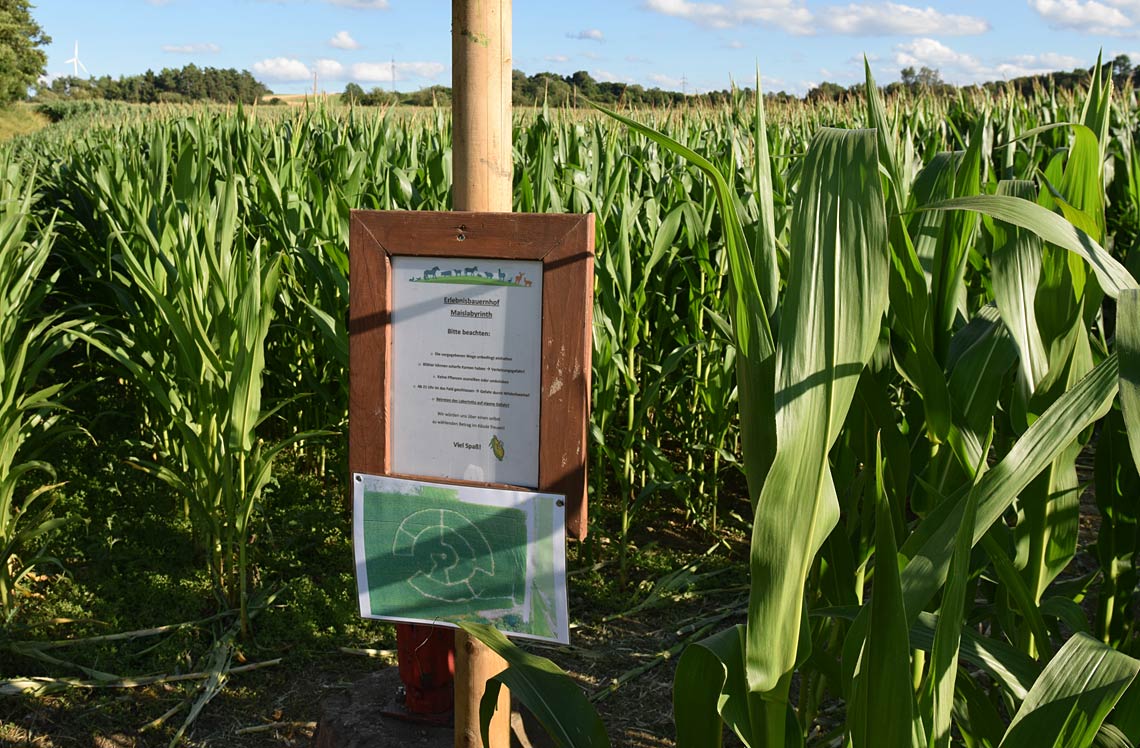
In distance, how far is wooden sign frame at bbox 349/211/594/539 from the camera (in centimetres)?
131

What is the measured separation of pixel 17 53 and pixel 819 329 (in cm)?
4609

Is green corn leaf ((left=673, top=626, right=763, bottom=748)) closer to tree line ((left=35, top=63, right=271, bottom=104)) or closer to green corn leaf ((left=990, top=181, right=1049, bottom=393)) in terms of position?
green corn leaf ((left=990, top=181, right=1049, bottom=393))

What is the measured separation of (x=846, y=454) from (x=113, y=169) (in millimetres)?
3964

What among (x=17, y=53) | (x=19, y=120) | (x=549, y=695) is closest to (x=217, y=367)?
(x=549, y=695)

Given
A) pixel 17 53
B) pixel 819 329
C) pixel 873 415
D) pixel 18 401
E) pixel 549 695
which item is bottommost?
pixel 549 695

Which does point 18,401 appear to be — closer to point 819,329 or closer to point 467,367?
point 467,367

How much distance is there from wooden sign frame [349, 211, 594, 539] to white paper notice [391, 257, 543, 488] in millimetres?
17

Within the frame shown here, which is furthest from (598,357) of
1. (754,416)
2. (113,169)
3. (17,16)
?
(17,16)

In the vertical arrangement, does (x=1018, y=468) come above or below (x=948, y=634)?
above

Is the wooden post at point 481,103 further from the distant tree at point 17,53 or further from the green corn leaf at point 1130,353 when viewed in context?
the distant tree at point 17,53

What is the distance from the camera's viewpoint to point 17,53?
1496 inches

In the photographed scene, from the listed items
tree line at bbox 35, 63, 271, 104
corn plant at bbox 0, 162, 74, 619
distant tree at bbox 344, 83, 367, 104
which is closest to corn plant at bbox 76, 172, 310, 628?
corn plant at bbox 0, 162, 74, 619

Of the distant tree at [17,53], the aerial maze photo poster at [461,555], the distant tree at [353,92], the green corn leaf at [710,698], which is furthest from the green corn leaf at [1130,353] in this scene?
the distant tree at [17,53]

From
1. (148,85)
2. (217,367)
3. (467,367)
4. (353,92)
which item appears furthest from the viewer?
(148,85)
